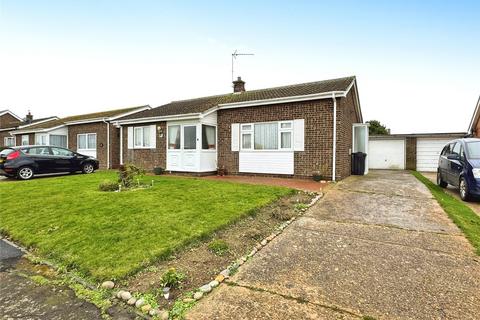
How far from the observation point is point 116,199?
7254 millimetres

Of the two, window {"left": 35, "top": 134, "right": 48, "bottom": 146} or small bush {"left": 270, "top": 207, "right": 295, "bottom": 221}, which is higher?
window {"left": 35, "top": 134, "right": 48, "bottom": 146}

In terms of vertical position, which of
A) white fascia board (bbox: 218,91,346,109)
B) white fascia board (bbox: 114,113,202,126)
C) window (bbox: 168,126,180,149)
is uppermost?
white fascia board (bbox: 218,91,346,109)

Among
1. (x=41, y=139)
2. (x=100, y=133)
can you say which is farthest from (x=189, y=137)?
(x=41, y=139)

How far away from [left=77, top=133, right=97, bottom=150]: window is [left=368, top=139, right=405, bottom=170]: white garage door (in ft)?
68.8

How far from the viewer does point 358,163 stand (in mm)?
13578

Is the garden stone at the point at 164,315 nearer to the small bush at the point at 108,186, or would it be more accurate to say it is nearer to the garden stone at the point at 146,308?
the garden stone at the point at 146,308

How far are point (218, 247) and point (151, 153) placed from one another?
1189cm

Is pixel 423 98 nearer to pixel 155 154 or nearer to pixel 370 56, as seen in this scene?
pixel 370 56

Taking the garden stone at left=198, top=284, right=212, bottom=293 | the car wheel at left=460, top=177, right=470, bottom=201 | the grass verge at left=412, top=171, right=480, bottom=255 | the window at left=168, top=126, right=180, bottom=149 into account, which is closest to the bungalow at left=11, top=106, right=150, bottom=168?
the window at left=168, top=126, right=180, bottom=149

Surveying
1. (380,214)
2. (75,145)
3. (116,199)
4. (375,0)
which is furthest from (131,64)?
(380,214)

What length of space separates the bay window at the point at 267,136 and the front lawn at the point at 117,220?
360 cm

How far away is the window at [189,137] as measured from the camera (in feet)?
43.3

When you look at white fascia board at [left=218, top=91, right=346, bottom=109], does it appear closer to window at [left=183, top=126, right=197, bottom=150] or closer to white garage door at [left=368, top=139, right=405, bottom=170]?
window at [left=183, top=126, right=197, bottom=150]

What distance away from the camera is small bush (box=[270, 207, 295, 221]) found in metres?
5.86
